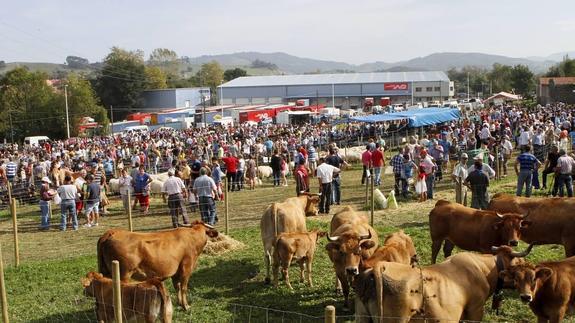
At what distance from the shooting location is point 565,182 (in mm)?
16500

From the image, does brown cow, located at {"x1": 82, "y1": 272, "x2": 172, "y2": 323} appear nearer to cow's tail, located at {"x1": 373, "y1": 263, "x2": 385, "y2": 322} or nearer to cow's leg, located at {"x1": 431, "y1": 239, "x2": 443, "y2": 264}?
cow's tail, located at {"x1": 373, "y1": 263, "x2": 385, "y2": 322}

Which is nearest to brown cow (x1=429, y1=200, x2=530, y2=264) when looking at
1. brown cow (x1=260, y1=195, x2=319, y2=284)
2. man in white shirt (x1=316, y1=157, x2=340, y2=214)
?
brown cow (x1=260, y1=195, x2=319, y2=284)

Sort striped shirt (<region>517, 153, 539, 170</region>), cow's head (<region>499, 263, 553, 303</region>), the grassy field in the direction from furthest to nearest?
1. striped shirt (<region>517, 153, 539, 170</region>)
2. the grassy field
3. cow's head (<region>499, 263, 553, 303</region>)

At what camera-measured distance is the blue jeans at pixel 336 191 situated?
18469 mm

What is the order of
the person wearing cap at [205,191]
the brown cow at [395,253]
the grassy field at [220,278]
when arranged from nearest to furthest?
the brown cow at [395,253] < the grassy field at [220,278] < the person wearing cap at [205,191]

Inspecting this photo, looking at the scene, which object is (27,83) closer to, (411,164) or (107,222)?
(107,222)

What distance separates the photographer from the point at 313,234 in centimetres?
1091

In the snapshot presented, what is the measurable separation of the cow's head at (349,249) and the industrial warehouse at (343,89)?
84358mm

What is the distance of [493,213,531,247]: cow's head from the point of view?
33.1 feet

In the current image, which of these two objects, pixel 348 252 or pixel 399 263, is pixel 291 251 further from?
pixel 399 263

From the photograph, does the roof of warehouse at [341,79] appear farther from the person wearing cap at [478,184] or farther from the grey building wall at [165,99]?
the person wearing cap at [478,184]

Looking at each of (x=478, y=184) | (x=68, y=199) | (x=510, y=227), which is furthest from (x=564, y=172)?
(x=68, y=199)

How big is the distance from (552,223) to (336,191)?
8.59m

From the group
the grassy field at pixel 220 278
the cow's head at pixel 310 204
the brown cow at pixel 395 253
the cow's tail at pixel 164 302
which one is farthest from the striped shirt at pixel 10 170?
the brown cow at pixel 395 253
